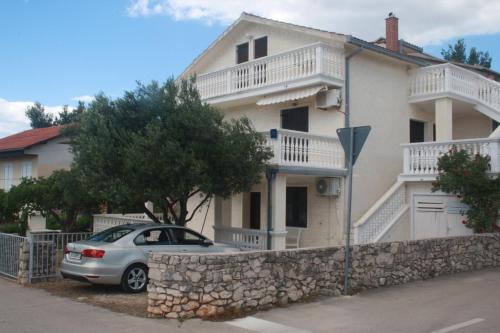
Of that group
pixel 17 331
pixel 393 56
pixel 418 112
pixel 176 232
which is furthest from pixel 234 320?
pixel 418 112

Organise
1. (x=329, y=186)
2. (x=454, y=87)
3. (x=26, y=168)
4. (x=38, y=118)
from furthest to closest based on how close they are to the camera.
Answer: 1. (x=38, y=118)
2. (x=26, y=168)
3. (x=454, y=87)
4. (x=329, y=186)

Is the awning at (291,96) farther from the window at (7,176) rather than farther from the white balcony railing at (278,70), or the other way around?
the window at (7,176)

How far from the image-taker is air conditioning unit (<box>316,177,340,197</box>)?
16594mm

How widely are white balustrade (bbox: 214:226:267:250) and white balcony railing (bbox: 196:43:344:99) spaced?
17.1 ft

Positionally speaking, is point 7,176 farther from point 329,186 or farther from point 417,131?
point 417,131

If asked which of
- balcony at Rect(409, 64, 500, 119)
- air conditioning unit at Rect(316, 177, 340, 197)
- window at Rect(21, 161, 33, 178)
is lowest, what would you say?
air conditioning unit at Rect(316, 177, 340, 197)

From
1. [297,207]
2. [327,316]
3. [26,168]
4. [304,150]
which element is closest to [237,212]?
[297,207]

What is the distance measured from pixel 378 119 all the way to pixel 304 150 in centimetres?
412

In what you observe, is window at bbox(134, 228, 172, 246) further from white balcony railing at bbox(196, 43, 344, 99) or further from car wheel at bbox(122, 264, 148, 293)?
white balcony railing at bbox(196, 43, 344, 99)

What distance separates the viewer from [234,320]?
8.29 metres

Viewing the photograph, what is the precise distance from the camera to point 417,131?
20578mm

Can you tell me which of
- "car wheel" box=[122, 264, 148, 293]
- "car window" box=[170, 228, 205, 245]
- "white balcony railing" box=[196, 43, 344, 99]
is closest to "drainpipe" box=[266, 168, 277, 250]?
"car window" box=[170, 228, 205, 245]

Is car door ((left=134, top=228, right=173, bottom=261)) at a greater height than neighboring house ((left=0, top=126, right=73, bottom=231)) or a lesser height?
lesser

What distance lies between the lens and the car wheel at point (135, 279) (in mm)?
10656
